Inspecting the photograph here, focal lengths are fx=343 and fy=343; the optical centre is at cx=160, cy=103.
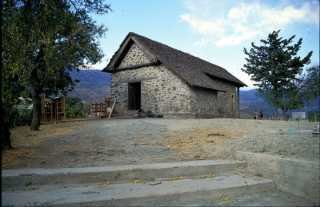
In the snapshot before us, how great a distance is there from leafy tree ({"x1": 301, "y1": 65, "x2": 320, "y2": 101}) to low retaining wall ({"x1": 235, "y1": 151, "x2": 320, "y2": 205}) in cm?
3506

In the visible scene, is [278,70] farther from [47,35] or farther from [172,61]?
[47,35]

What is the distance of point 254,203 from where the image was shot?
484 centimetres

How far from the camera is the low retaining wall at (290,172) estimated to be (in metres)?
5.09

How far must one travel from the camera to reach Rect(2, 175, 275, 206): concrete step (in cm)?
446

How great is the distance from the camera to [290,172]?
5.50 m

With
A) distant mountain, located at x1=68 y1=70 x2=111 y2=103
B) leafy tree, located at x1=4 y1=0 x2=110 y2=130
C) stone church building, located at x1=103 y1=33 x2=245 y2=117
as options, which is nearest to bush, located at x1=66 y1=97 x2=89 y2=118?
stone church building, located at x1=103 y1=33 x2=245 y2=117

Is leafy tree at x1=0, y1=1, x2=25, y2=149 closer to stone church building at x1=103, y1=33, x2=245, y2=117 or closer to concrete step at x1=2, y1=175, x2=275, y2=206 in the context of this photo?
concrete step at x1=2, y1=175, x2=275, y2=206

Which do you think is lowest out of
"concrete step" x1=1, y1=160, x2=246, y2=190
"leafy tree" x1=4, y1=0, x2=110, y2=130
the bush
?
"concrete step" x1=1, y1=160, x2=246, y2=190

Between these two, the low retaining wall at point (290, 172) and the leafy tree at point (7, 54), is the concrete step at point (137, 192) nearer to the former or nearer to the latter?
the low retaining wall at point (290, 172)

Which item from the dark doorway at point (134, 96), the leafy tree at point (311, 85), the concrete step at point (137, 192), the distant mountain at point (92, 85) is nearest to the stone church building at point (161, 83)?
the dark doorway at point (134, 96)

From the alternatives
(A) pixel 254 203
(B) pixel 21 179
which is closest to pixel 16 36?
(B) pixel 21 179

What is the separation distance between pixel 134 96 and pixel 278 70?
18266mm

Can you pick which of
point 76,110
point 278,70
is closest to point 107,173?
point 76,110

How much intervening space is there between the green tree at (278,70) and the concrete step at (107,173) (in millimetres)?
31585
